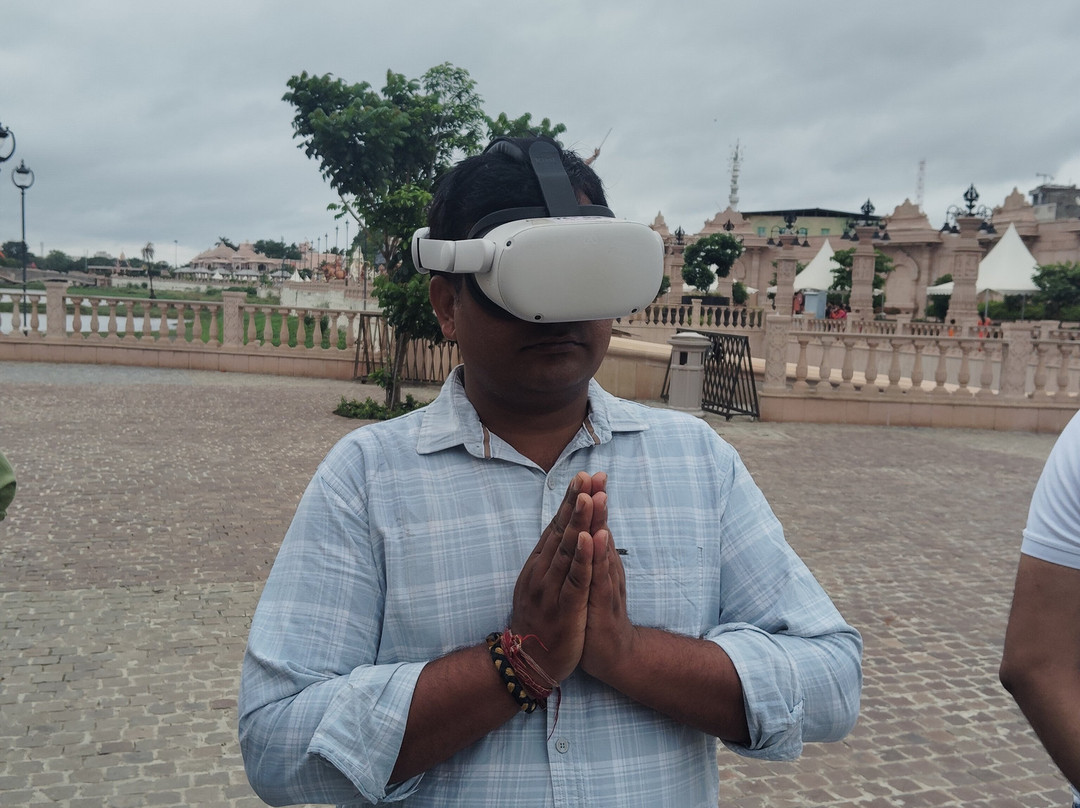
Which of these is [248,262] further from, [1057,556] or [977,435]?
[1057,556]

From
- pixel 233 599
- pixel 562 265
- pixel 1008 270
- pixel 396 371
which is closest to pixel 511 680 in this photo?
pixel 562 265

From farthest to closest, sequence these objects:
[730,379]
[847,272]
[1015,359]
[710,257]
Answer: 1. [710,257]
2. [847,272]
3. [730,379]
4. [1015,359]

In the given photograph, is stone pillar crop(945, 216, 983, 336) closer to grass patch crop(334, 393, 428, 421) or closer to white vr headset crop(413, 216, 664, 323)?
grass patch crop(334, 393, 428, 421)

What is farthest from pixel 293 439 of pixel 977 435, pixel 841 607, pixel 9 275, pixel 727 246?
pixel 727 246

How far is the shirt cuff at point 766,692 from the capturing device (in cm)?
139

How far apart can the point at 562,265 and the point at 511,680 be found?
572 mm

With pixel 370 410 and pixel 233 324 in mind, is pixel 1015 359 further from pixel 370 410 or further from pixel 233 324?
pixel 233 324

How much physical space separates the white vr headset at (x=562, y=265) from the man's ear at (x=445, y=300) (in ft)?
0.52

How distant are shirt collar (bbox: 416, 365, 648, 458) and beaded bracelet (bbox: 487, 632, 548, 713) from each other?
0.31 m

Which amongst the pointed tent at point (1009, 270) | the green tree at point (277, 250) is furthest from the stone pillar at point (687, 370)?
the green tree at point (277, 250)

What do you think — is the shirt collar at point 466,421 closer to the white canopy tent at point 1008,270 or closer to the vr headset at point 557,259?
the vr headset at point 557,259

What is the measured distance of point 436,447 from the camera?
1.47 m

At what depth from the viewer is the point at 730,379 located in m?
14.8

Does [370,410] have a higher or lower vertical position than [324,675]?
lower
